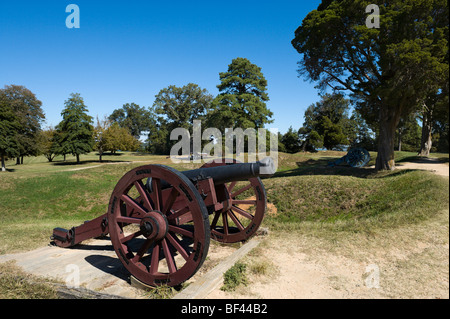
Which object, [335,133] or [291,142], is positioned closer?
[335,133]

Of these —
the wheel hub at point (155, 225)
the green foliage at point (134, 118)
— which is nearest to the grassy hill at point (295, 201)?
the wheel hub at point (155, 225)

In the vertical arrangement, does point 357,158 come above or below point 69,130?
below

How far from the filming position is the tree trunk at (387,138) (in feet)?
51.9

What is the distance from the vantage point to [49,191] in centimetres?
1595

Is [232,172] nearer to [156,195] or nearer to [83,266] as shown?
[156,195]

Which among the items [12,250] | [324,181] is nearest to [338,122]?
[324,181]

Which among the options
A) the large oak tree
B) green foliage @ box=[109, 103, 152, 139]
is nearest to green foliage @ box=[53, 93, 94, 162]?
the large oak tree

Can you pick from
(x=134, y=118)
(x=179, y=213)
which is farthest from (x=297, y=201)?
(x=134, y=118)

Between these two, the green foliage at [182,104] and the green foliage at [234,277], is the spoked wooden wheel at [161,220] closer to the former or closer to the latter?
the green foliage at [234,277]

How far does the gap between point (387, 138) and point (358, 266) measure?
14.2m

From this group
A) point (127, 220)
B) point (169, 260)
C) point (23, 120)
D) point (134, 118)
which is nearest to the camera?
point (169, 260)

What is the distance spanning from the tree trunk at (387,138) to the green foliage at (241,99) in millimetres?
15129

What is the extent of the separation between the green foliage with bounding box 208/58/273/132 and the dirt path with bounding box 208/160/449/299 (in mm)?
24834

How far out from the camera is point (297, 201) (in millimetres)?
11641
